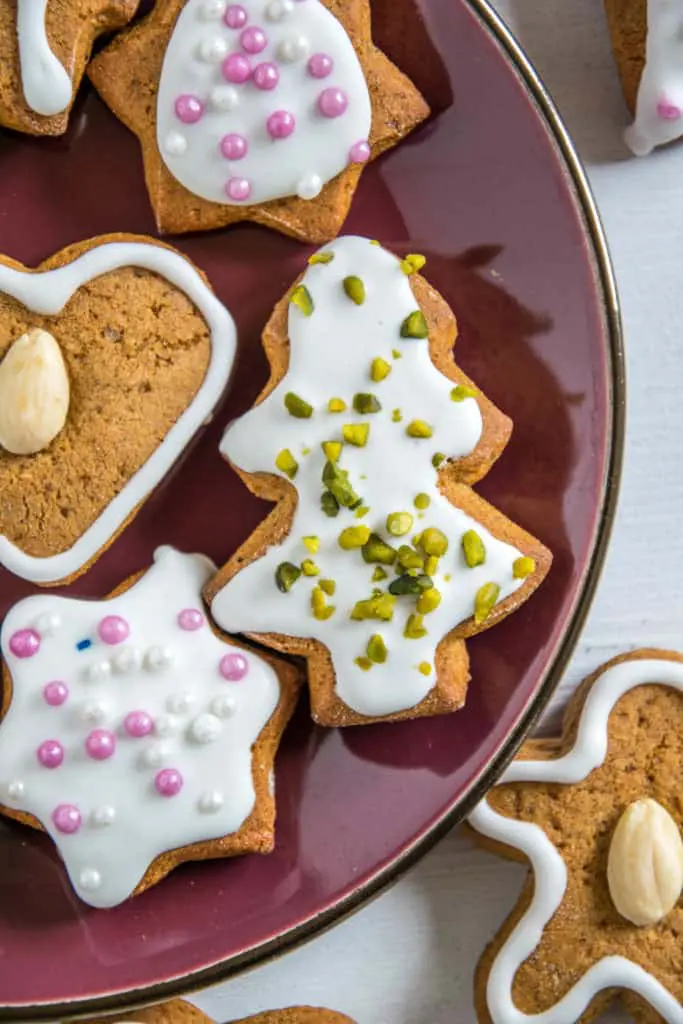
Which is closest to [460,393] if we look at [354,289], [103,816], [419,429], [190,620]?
[419,429]

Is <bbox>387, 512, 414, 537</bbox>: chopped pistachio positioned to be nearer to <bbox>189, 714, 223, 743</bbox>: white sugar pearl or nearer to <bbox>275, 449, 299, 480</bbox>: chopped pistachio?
<bbox>275, 449, 299, 480</bbox>: chopped pistachio

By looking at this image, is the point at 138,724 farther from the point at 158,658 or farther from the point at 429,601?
the point at 429,601

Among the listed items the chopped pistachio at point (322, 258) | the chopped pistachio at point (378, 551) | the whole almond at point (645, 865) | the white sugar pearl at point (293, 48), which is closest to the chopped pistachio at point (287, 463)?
the chopped pistachio at point (378, 551)

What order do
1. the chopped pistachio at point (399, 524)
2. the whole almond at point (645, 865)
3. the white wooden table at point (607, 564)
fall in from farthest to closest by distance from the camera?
the white wooden table at point (607, 564) → the whole almond at point (645, 865) → the chopped pistachio at point (399, 524)

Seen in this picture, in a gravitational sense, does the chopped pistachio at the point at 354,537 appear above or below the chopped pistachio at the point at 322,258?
below

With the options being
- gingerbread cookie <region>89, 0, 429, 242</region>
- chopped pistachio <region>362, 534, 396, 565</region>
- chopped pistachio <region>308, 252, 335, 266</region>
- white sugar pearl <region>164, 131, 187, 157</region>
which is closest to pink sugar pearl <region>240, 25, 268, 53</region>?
gingerbread cookie <region>89, 0, 429, 242</region>

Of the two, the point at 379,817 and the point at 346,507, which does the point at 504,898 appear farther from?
the point at 346,507

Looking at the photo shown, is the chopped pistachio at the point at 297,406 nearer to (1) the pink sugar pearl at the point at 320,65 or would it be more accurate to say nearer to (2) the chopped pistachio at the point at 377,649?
(2) the chopped pistachio at the point at 377,649

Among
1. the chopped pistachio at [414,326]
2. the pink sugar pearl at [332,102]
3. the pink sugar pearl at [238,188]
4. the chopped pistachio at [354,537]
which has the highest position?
the pink sugar pearl at [332,102]

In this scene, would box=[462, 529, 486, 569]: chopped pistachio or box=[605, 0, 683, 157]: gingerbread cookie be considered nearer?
box=[462, 529, 486, 569]: chopped pistachio
